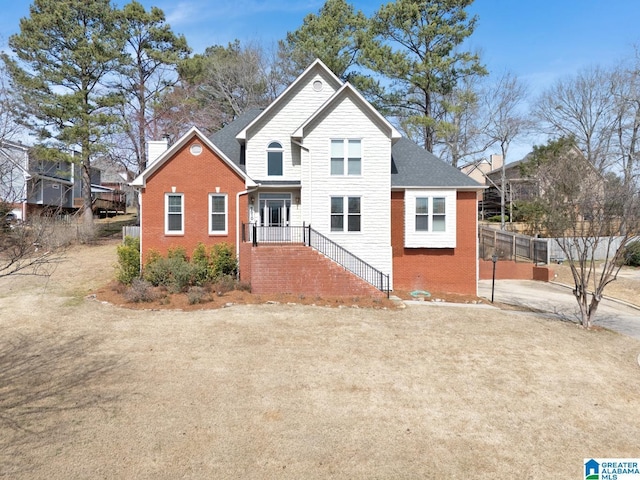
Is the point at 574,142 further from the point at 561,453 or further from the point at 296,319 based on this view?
the point at 561,453

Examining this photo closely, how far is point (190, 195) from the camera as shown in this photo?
55.4ft

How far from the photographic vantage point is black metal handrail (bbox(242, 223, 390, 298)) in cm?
1644

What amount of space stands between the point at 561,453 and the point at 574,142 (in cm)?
3606

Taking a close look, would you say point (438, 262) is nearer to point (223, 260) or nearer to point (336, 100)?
point (336, 100)

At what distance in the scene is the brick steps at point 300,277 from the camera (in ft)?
48.3

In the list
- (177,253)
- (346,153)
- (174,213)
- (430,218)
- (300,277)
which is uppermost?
(346,153)

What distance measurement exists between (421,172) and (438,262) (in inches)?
173

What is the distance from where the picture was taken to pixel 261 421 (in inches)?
241

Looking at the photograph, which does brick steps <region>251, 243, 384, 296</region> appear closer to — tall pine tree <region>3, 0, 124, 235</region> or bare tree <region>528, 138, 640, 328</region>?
bare tree <region>528, 138, 640, 328</region>

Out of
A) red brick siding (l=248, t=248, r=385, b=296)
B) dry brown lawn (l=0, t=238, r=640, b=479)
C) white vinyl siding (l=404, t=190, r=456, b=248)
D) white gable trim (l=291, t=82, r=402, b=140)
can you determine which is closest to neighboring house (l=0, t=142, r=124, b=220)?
red brick siding (l=248, t=248, r=385, b=296)

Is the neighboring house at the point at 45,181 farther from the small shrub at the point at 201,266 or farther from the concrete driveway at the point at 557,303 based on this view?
the concrete driveway at the point at 557,303

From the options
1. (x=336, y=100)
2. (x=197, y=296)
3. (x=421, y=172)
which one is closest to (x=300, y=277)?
(x=197, y=296)

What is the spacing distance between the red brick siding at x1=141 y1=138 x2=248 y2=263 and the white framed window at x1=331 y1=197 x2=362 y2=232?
404 cm

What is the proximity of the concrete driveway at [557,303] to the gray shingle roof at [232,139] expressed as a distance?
1407cm
